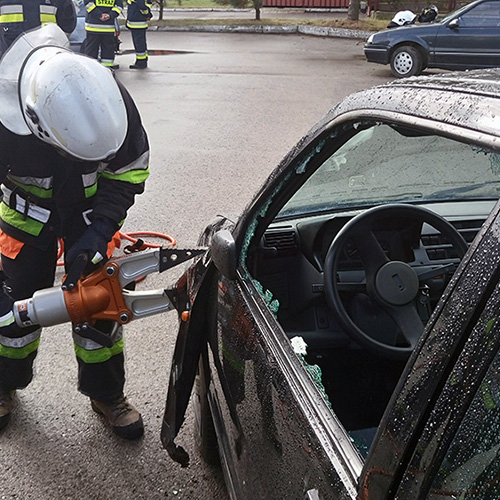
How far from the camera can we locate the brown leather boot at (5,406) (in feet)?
9.25

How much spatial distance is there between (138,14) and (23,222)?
997 centimetres

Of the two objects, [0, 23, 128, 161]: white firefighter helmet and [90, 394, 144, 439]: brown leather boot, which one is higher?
[0, 23, 128, 161]: white firefighter helmet

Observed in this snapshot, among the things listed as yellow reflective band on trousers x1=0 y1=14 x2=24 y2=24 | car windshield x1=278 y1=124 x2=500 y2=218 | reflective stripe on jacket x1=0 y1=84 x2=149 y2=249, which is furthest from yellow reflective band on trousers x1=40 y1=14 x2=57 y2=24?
car windshield x1=278 y1=124 x2=500 y2=218

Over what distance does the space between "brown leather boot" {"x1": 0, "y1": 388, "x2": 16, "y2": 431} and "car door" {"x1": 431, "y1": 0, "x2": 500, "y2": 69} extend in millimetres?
9105

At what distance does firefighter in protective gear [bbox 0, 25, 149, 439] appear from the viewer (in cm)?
228

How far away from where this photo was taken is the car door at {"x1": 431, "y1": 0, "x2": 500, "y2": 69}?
395 inches

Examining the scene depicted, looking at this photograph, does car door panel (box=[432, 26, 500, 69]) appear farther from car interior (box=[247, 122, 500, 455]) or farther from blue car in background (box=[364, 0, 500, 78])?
car interior (box=[247, 122, 500, 455])

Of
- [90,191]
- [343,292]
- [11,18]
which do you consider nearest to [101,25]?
[11,18]

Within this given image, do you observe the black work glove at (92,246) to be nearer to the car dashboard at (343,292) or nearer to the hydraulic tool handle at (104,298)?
the hydraulic tool handle at (104,298)

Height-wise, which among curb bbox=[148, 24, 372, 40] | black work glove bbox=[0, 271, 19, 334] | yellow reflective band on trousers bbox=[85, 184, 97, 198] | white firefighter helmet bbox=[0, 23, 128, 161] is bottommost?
curb bbox=[148, 24, 372, 40]

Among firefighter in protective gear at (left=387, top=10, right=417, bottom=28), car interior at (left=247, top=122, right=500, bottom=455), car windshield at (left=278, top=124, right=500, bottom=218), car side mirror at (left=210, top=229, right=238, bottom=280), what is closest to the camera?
car side mirror at (left=210, top=229, right=238, bottom=280)

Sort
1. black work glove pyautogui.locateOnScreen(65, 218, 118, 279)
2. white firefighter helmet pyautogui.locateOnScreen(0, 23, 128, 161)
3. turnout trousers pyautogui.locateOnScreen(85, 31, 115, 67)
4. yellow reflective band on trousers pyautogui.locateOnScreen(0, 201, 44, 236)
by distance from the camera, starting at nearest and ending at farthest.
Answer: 1. white firefighter helmet pyautogui.locateOnScreen(0, 23, 128, 161)
2. black work glove pyautogui.locateOnScreen(65, 218, 118, 279)
3. yellow reflective band on trousers pyautogui.locateOnScreen(0, 201, 44, 236)
4. turnout trousers pyautogui.locateOnScreen(85, 31, 115, 67)

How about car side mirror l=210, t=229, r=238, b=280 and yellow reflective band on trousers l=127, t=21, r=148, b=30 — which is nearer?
car side mirror l=210, t=229, r=238, b=280

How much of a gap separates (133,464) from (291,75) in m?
9.48
